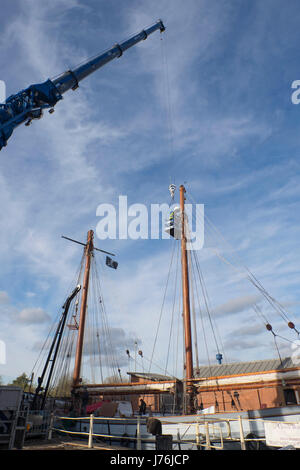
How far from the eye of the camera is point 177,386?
21.3 metres

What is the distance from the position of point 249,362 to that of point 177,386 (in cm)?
1034

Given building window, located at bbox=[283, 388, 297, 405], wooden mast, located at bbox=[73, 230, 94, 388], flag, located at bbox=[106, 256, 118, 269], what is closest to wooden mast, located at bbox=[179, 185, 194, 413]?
building window, located at bbox=[283, 388, 297, 405]

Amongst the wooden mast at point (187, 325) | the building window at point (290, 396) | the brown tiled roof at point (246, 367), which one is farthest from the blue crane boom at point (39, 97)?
the brown tiled roof at point (246, 367)

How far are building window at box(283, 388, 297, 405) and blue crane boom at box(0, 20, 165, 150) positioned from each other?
21336 mm

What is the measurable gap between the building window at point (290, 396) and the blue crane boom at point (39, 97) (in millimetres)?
21336

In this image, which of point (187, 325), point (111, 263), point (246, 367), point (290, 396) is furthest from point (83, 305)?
point (290, 396)

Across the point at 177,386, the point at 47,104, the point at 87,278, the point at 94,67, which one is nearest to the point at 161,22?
the point at 94,67

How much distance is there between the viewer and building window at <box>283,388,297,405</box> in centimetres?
1672

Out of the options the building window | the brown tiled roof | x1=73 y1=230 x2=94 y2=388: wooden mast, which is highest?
x1=73 y1=230 x2=94 y2=388: wooden mast

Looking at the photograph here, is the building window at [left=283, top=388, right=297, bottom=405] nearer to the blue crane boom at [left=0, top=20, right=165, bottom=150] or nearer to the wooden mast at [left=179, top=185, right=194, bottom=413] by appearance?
the wooden mast at [left=179, top=185, right=194, bottom=413]

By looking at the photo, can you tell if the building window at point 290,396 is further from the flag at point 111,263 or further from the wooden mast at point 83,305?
the flag at point 111,263

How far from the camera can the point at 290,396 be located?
1689 centimetres

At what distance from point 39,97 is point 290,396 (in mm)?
23548
